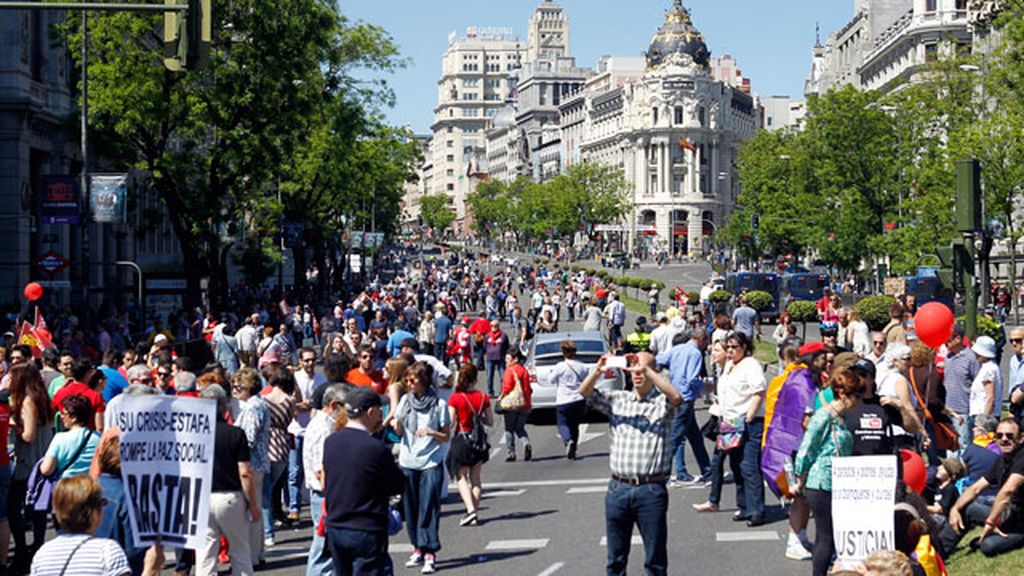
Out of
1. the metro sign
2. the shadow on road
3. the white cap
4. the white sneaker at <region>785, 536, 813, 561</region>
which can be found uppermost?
the metro sign

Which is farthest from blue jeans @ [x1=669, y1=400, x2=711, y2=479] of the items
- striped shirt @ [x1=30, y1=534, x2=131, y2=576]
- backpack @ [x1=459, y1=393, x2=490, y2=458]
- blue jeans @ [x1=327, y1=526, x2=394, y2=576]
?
striped shirt @ [x1=30, y1=534, x2=131, y2=576]

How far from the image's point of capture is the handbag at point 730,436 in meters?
14.6

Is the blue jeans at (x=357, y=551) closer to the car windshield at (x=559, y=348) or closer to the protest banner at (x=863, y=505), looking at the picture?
the protest banner at (x=863, y=505)

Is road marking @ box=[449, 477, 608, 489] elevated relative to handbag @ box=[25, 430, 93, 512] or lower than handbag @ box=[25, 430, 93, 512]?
lower

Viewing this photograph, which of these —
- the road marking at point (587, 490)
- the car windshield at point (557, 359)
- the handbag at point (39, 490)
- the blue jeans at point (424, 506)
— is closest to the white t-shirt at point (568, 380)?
the road marking at point (587, 490)

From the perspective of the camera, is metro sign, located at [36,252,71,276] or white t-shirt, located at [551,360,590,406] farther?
metro sign, located at [36,252,71,276]

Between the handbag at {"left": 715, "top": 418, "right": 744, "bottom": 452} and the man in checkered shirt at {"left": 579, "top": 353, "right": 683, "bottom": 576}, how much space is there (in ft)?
13.8

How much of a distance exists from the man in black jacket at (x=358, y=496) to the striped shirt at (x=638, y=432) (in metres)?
1.56

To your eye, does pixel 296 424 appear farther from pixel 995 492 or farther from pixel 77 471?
pixel 995 492

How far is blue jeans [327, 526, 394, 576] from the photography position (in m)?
9.77

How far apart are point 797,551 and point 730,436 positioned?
2062mm

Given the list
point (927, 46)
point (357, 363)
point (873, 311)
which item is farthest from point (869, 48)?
point (357, 363)

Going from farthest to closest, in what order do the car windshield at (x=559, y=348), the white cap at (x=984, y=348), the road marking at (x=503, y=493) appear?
the car windshield at (x=559, y=348)
the road marking at (x=503, y=493)
the white cap at (x=984, y=348)

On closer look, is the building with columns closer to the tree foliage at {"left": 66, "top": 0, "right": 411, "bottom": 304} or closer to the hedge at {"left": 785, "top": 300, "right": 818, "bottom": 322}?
the hedge at {"left": 785, "top": 300, "right": 818, "bottom": 322}
